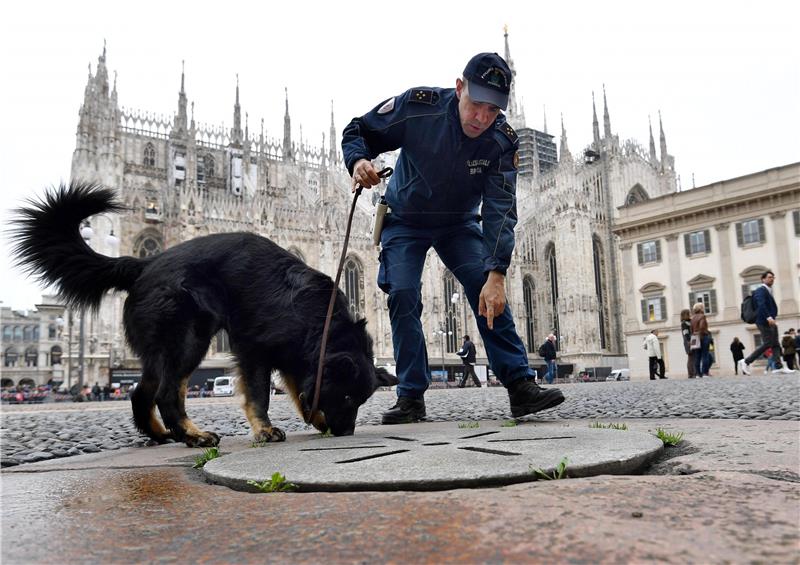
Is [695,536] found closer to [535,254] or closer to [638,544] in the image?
[638,544]

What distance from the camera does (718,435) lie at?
2393 millimetres

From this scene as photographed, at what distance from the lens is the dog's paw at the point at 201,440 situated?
283 centimetres

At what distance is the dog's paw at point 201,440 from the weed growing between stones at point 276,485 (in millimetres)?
1389

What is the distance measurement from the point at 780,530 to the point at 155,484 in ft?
5.01

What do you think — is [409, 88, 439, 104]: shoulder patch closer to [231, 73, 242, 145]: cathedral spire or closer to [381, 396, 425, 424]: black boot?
[381, 396, 425, 424]: black boot

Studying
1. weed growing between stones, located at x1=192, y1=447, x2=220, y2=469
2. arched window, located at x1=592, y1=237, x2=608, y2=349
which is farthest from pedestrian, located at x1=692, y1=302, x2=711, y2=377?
arched window, located at x1=592, y1=237, x2=608, y2=349

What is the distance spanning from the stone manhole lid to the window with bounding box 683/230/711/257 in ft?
92.7

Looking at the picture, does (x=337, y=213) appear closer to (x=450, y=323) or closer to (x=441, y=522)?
(x=450, y=323)

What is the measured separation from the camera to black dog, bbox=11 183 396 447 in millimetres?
2742

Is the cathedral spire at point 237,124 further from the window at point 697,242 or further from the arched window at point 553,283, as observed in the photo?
the window at point 697,242

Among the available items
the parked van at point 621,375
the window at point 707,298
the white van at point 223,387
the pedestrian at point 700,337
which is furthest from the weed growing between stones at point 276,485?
the parked van at point 621,375

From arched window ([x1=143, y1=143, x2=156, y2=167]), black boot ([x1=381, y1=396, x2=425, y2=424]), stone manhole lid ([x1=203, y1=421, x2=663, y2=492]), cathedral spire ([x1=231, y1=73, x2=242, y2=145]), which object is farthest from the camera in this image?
cathedral spire ([x1=231, y1=73, x2=242, y2=145])

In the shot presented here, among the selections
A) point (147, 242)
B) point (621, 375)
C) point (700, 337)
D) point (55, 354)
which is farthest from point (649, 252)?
point (55, 354)

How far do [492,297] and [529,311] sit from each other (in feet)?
135
